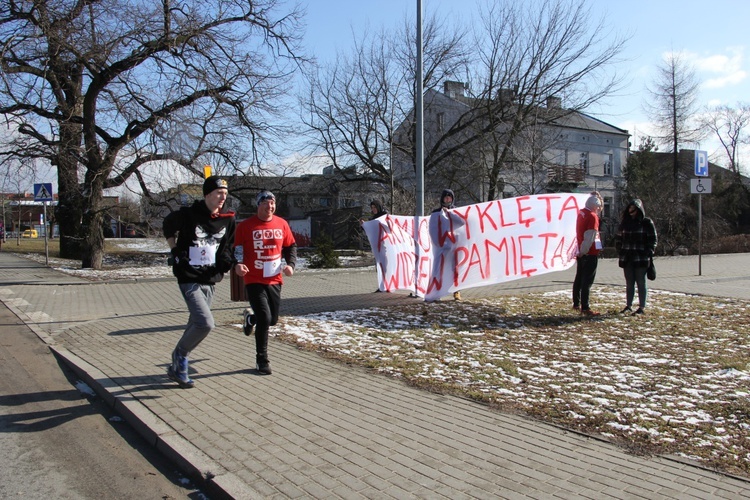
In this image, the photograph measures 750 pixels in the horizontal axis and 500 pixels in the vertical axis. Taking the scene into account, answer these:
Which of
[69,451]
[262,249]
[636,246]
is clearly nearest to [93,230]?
[262,249]

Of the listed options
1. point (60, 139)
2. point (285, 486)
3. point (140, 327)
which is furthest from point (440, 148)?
point (285, 486)

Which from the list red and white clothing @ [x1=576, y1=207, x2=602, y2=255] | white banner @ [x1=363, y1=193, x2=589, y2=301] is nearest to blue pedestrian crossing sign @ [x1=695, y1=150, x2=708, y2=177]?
white banner @ [x1=363, y1=193, x2=589, y2=301]

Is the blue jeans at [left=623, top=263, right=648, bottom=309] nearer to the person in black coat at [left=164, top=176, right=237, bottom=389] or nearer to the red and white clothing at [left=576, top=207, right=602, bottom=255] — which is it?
the red and white clothing at [left=576, top=207, right=602, bottom=255]

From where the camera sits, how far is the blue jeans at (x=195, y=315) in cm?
525

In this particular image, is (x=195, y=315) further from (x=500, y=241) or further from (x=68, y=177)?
(x=68, y=177)

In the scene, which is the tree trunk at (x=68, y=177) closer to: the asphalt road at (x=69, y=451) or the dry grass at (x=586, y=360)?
the dry grass at (x=586, y=360)

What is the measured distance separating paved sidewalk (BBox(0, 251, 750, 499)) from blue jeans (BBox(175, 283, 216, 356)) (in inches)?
17.5

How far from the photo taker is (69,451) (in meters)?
4.19

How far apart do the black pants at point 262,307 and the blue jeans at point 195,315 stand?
0.54 meters

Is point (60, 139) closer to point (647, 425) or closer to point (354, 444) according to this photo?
point (354, 444)

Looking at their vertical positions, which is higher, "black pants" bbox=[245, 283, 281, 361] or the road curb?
"black pants" bbox=[245, 283, 281, 361]

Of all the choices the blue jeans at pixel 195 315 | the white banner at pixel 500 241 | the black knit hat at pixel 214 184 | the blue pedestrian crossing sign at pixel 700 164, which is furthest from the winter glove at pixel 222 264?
the blue pedestrian crossing sign at pixel 700 164

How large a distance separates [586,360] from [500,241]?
3.69 m

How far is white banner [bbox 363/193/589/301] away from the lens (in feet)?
31.0
